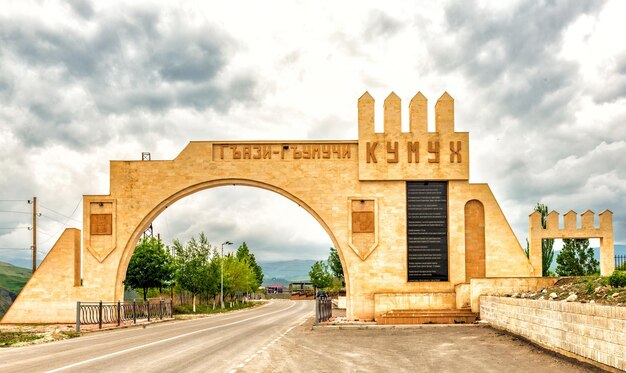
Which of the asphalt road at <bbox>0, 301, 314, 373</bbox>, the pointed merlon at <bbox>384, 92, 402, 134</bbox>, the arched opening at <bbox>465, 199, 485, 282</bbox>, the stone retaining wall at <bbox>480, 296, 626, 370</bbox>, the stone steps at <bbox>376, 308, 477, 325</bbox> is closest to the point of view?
the stone retaining wall at <bbox>480, 296, 626, 370</bbox>

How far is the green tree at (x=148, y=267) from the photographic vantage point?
143 feet

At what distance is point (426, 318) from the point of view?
26.9 metres

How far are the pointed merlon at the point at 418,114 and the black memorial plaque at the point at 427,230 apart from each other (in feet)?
9.04

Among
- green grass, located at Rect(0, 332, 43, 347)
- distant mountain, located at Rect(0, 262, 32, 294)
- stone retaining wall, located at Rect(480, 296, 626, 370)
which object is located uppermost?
stone retaining wall, located at Rect(480, 296, 626, 370)

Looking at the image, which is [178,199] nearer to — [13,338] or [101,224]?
[101,224]

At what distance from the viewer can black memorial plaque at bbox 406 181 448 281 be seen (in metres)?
30.0

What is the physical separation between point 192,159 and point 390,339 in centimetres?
1504

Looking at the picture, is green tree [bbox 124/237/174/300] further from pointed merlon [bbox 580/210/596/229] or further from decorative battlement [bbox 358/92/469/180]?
pointed merlon [bbox 580/210/596/229]

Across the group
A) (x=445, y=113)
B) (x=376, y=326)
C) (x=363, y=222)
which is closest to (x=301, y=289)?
(x=363, y=222)

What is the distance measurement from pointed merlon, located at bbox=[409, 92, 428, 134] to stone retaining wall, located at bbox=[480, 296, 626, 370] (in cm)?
1134

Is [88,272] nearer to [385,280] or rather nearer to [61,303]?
[61,303]

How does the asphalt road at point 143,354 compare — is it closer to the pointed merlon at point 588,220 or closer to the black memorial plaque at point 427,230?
the black memorial plaque at point 427,230

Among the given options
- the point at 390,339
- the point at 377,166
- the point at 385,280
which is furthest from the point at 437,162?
the point at 390,339

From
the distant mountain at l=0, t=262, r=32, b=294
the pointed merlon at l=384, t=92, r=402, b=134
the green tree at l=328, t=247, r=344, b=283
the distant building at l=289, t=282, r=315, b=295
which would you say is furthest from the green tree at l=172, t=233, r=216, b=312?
the distant mountain at l=0, t=262, r=32, b=294
